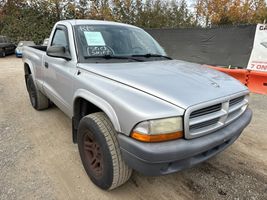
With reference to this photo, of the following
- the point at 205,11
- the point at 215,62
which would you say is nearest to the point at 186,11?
the point at 205,11

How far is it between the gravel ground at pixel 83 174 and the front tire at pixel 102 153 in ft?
0.66

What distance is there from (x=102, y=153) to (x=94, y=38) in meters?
1.57

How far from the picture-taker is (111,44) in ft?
10.2

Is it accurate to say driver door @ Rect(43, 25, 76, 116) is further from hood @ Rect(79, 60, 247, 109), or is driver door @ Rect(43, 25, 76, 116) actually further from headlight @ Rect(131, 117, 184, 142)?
headlight @ Rect(131, 117, 184, 142)

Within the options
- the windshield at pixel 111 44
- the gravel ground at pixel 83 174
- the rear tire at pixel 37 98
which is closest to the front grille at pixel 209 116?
the gravel ground at pixel 83 174

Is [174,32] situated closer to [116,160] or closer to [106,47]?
[106,47]

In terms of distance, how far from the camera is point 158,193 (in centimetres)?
254

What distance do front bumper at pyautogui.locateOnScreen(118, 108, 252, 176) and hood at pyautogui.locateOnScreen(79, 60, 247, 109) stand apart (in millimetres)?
345

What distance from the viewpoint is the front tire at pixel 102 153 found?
2.18m

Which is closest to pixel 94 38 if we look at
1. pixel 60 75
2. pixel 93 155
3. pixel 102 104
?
pixel 60 75

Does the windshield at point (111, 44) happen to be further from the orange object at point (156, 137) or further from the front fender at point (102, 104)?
the orange object at point (156, 137)

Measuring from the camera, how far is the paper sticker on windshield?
2992 millimetres

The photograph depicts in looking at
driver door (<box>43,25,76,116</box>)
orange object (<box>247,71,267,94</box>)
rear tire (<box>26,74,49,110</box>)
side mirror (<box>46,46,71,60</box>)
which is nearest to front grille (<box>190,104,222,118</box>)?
driver door (<box>43,25,76,116</box>)

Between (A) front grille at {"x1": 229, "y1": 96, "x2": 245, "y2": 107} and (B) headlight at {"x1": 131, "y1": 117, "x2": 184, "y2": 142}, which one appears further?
(A) front grille at {"x1": 229, "y1": 96, "x2": 245, "y2": 107}
